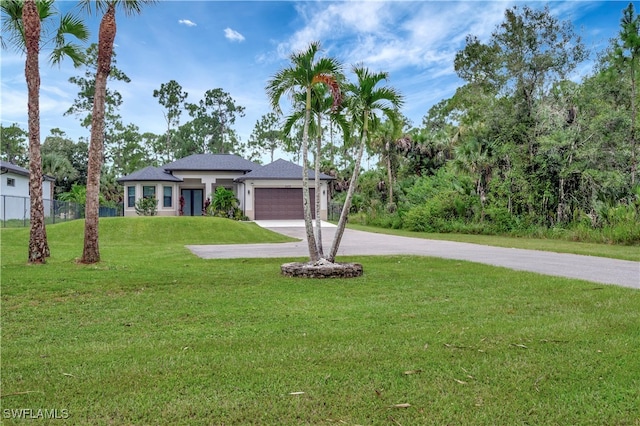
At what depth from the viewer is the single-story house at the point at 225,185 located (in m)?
30.7

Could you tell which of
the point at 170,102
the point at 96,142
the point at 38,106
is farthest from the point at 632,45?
the point at 170,102

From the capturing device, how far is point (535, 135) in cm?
2098

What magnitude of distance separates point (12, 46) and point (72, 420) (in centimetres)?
1228

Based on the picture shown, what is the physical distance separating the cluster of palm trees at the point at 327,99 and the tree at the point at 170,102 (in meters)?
49.6

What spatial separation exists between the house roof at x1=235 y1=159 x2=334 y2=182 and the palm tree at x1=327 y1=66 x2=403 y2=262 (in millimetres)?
20073

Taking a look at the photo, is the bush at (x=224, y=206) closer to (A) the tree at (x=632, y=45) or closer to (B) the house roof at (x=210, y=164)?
(B) the house roof at (x=210, y=164)

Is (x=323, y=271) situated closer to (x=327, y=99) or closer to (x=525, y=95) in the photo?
(x=327, y=99)

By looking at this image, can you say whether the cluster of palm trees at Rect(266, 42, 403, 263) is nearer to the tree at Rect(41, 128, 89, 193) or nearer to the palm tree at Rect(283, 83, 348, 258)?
the palm tree at Rect(283, 83, 348, 258)

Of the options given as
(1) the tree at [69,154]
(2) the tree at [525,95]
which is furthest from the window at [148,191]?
(2) the tree at [525,95]

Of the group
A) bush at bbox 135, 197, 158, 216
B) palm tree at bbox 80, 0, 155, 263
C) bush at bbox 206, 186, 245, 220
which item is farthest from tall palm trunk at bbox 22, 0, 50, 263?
bush at bbox 135, 197, 158, 216

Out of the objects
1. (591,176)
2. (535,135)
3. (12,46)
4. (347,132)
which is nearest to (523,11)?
(535,135)

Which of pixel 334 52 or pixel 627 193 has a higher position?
pixel 334 52

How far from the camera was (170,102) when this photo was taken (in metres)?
55.7

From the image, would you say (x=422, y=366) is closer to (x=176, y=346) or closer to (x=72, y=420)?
(x=176, y=346)
